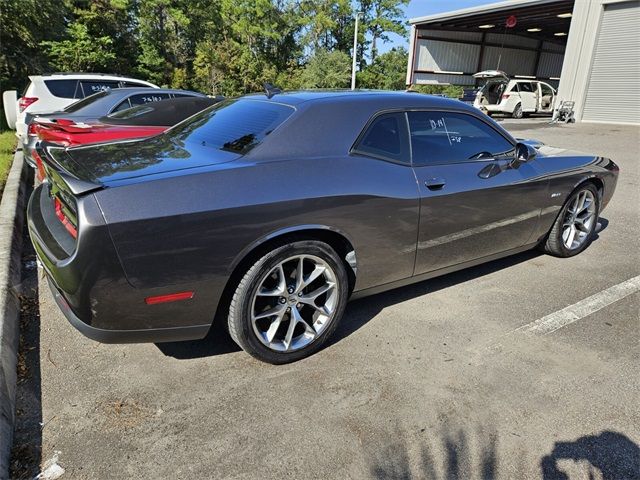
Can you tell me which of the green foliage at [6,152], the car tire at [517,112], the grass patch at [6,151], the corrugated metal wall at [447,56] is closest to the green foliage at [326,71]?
the corrugated metal wall at [447,56]

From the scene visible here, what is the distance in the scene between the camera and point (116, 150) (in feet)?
9.19

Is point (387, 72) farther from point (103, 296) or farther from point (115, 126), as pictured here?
point (103, 296)

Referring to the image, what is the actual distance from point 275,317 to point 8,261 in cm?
237

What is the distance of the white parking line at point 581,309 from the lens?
127 inches

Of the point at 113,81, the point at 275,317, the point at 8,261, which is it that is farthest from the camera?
the point at 113,81

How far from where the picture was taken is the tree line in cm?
2003

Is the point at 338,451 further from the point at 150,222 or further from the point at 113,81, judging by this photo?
the point at 113,81

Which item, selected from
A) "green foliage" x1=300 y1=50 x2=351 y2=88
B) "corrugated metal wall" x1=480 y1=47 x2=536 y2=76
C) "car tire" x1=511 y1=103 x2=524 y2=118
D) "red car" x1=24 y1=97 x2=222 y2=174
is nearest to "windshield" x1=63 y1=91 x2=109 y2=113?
"red car" x1=24 y1=97 x2=222 y2=174

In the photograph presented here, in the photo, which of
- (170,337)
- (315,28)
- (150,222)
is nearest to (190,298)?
(170,337)

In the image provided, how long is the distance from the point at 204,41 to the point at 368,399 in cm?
3599

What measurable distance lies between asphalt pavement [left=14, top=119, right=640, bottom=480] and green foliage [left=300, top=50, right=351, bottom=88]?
3400 centimetres

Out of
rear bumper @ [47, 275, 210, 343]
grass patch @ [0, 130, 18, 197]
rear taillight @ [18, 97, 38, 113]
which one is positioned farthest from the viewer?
rear taillight @ [18, 97, 38, 113]

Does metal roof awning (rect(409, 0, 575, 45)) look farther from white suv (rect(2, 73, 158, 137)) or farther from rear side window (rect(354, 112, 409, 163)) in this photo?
rear side window (rect(354, 112, 409, 163))

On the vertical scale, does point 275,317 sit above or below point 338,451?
above
